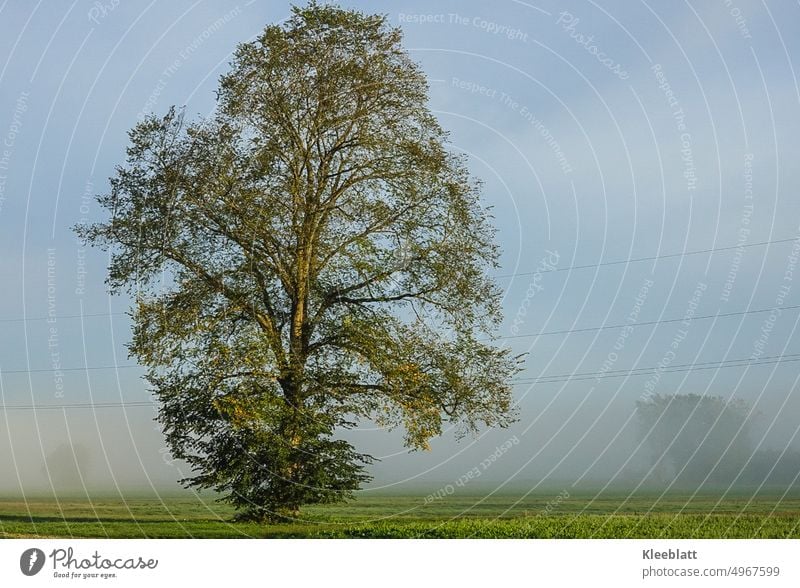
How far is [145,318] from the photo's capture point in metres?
22.3

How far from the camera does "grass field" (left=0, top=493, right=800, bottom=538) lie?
56.4 feet

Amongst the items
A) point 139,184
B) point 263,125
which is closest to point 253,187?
point 263,125

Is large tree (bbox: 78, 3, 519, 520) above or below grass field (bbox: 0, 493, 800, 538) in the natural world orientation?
above

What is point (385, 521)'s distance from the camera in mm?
18844

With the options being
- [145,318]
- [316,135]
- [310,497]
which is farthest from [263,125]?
[310,497]

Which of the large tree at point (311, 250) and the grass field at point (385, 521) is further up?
the large tree at point (311, 250)

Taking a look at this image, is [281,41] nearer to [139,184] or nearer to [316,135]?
[316,135]

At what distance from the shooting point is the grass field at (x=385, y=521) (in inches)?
677

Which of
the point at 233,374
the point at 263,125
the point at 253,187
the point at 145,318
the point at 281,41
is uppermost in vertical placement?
the point at 281,41

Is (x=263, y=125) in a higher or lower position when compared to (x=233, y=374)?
higher
